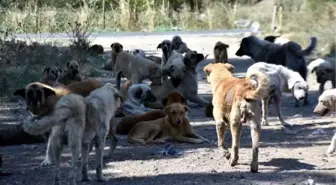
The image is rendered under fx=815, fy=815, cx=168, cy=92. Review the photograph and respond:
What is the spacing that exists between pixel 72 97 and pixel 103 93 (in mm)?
880

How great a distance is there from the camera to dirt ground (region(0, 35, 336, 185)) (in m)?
9.30

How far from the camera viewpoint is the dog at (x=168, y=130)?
12.1 metres

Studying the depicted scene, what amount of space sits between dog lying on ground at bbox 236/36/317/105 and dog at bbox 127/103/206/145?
4.20 m

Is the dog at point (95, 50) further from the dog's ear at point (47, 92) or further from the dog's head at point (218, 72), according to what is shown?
the dog's ear at point (47, 92)

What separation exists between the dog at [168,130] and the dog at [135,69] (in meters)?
4.88

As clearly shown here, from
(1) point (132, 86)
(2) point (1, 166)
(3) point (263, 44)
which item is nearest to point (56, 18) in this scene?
(3) point (263, 44)

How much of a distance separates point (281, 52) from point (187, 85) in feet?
11.9

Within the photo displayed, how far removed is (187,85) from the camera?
16.6m

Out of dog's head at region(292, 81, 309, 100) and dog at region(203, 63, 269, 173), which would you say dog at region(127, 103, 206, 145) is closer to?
dog at region(203, 63, 269, 173)

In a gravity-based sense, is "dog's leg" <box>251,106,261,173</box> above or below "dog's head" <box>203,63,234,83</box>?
below

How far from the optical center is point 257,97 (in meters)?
9.51

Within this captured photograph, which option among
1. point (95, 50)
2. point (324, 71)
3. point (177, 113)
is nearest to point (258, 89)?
point (177, 113)

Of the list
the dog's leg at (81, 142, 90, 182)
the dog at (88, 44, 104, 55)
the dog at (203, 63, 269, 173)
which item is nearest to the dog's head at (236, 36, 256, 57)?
the dog at (88, 44, 104, 55)

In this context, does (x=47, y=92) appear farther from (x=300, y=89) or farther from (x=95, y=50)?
(x=95, y=50)
